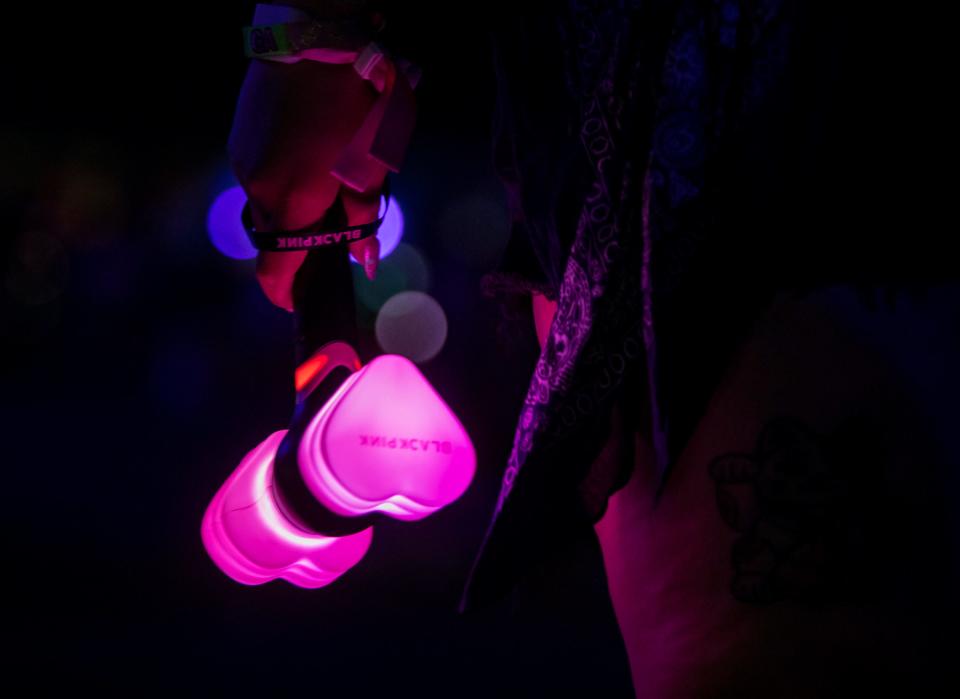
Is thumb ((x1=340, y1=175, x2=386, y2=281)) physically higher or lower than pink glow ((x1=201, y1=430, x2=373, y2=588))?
higher

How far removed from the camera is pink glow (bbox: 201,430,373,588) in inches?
20.9

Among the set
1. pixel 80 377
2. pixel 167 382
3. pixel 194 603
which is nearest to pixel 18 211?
pixel 80 377

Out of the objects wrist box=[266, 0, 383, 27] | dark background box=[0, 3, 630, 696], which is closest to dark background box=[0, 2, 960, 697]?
dark background box=[0, 3, 630, 696]

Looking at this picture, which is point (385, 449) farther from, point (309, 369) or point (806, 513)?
point (806, 513)

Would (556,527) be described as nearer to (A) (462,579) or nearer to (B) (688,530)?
(B) (688,530)

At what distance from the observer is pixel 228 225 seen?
1.84m

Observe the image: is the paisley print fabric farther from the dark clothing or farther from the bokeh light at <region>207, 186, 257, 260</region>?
the bokeh light at <region>207, 186, 257, 260</region>

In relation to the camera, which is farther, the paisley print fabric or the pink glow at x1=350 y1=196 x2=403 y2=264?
the pink glow at x1=350 y1=196 x2=403 y2=264

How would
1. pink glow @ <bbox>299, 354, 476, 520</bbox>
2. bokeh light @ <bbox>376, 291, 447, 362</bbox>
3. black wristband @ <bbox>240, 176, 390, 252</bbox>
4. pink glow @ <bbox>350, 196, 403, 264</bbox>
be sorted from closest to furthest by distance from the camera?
1. pink glow @ <bbox>299, 354, 476, 520</bbox>
2. black wristband @ <bbox>240, 176, 390, 252</bbox>
3. pink glow @ <bbox>350, 196, 403, 264</bbox>
4. bokeh light @ <bbox>376, 291, 447, 362</bbox>

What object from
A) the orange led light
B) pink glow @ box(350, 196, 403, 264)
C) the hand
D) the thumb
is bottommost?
the orange led light

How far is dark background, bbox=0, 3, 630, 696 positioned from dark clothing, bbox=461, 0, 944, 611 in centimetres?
55

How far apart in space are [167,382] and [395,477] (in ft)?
5.32

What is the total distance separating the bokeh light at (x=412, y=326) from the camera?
6.15 feet

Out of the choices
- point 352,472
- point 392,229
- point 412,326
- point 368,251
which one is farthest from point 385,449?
point 412,326
